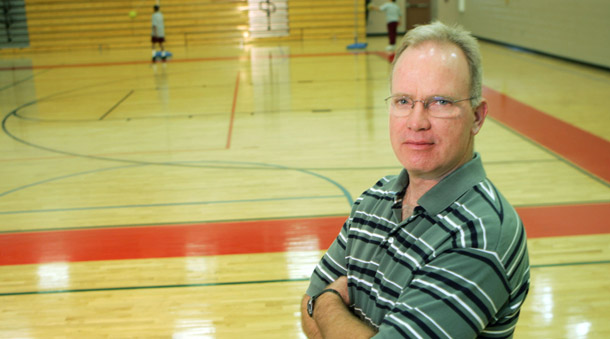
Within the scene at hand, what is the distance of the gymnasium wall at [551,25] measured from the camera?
448 inches

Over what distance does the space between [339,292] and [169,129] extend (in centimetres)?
698

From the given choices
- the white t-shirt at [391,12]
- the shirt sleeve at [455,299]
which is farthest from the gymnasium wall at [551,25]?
the shirt sleeve at [455,299]

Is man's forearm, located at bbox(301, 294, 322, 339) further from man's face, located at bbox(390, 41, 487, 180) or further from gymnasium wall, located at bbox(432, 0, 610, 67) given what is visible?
gymnasium wall, located at bbox(432, 0, 610, 67)

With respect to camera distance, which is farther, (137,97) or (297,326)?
(137,97)

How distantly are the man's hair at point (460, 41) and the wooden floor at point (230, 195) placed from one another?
79.7 inches

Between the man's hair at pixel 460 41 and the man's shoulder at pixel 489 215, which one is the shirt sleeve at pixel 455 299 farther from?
the man's hair at pixel 460 41

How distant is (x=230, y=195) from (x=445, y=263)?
425 cm

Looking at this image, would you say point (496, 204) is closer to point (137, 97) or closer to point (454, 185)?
point (454, 185)

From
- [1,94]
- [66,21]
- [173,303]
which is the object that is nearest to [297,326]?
A: [173,303]

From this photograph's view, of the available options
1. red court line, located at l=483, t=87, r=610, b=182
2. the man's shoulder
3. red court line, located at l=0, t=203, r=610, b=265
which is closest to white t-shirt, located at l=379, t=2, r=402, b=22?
red court line, located at l=483, t=87, r=610, b=182

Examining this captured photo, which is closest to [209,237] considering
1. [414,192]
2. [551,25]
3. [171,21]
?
[414,192]

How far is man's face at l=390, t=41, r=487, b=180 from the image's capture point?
51.6 inches

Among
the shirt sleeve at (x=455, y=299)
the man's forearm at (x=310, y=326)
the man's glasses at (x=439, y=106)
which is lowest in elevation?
the man's forearm at (x=310, y=326)

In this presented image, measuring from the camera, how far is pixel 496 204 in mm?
1273
